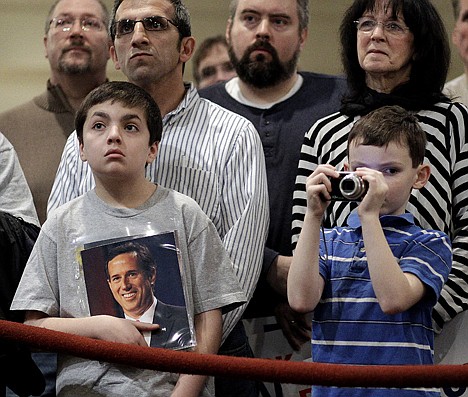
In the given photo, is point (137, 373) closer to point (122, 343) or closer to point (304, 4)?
point (122, 343)

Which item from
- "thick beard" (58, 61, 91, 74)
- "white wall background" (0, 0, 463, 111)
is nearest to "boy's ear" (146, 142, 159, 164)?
"thick beard" (58, 61, 91, 74)

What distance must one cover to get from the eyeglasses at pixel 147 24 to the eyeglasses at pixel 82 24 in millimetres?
775

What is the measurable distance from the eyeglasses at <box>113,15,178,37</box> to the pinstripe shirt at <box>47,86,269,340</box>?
27 cm

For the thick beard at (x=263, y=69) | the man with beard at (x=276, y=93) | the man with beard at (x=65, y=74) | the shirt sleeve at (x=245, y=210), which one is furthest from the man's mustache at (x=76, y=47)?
the shirt sleeve at (x=245, y=210)

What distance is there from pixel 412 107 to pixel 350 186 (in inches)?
26.5

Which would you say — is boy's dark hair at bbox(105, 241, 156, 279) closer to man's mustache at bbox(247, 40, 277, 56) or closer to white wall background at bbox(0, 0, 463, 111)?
man's mustache at bbox(247, 40, 277, 56)

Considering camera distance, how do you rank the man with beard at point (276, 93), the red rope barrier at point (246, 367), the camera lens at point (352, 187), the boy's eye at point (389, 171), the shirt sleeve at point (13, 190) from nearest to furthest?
the red rope barrier at point (246, 367)
the camera lens at point (352, 187)
the boy's eye at point (389, 171)
the shirt sleeve at point (13, 190)
the man with beard at point (276, 93)

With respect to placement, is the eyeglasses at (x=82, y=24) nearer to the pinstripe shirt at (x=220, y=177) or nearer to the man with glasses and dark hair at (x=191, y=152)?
the man with glasses and dark hair at (x=191, y=152)

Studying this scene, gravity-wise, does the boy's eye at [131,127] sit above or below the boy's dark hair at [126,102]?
below

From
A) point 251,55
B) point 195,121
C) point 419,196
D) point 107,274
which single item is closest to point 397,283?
point 419,196

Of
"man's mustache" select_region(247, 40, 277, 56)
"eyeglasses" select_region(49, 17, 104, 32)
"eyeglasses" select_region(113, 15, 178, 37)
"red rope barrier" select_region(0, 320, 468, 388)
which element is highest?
"eyeglasses" select_region(49, 17, 104, 32)

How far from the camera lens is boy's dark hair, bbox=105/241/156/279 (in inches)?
114

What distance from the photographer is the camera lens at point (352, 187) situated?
2.65 meters

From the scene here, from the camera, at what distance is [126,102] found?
3055 millimetres
